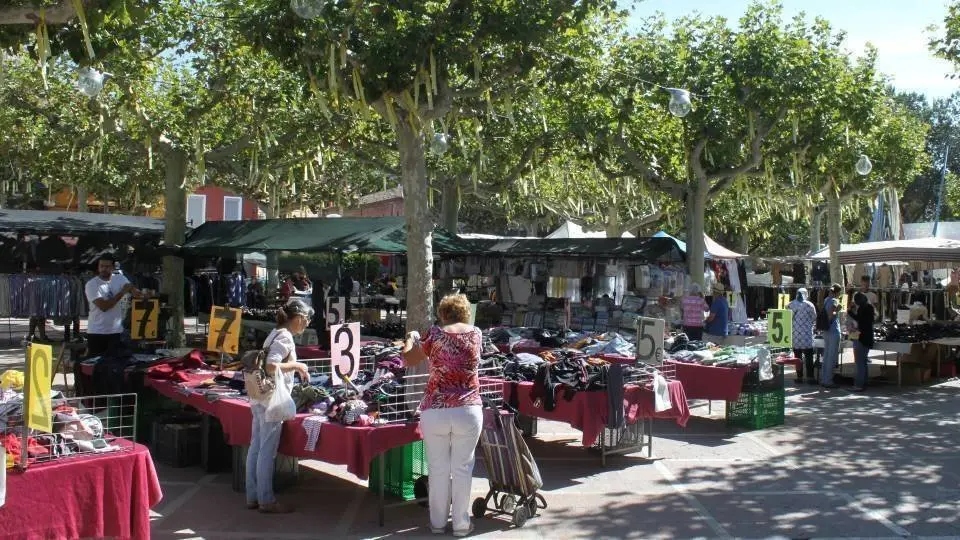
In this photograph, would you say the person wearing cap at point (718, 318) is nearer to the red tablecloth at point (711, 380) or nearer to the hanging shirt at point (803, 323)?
the hanging shirt at point (803, 323)

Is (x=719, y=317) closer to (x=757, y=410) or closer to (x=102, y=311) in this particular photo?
(x=757, y=410)

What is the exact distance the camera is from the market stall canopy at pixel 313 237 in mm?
13493

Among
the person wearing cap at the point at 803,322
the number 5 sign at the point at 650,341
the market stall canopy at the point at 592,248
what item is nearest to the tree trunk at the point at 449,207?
the market stall canopy at the point at 592,248

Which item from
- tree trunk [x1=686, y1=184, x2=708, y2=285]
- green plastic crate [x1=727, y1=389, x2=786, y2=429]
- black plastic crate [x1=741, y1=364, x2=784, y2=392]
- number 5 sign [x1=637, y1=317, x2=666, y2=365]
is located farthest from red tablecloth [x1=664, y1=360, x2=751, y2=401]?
tree trunk [x1=686, y1=184, x2=708, y2=285]

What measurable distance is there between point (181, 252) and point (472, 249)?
5.57 meters

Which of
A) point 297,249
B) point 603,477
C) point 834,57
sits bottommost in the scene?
point 603,477

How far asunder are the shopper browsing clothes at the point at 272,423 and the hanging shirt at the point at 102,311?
155 inches

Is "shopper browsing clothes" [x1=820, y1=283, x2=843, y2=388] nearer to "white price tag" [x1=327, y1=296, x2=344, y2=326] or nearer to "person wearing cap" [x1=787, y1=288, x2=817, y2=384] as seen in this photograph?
"person wearing cap" [x1=787, y1=288, x2=817, y2=384]

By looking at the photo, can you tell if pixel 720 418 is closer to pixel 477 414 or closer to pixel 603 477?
pixel 603 477

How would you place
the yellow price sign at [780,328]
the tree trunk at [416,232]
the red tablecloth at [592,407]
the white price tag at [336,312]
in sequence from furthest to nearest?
the white price tag at [336,312]
the tree trunk at [416,232]
the yellow price sign at [780,328]
the red tablecloth at [592,407]

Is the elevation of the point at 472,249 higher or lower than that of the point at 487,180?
lower

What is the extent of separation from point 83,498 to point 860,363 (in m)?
11.1

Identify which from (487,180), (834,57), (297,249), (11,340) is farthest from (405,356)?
(487,180)

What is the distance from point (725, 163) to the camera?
1614 cm
